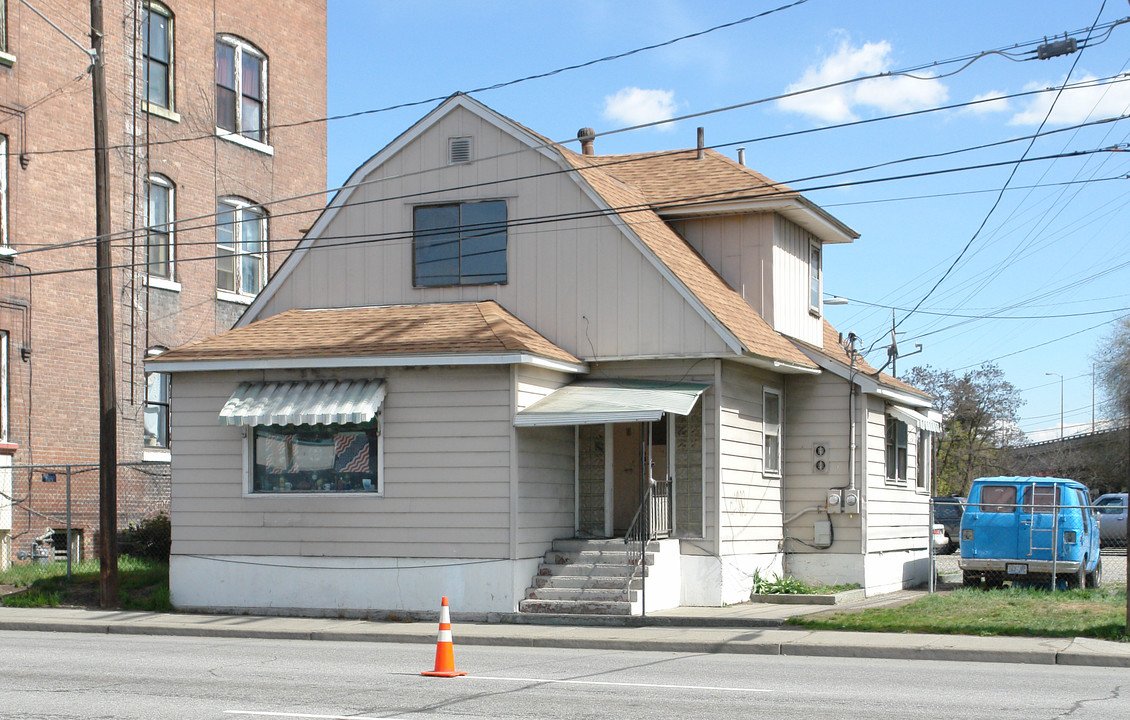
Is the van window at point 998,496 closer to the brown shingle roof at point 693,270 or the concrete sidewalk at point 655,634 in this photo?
the brown shingle roof at point 693,270

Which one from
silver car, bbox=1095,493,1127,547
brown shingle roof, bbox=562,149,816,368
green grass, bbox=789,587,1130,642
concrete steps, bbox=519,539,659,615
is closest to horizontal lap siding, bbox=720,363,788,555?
brown shingle roof, bbox=562,149,816,368

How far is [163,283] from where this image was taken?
26672 millimetres

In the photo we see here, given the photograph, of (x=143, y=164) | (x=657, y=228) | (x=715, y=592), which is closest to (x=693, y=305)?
(x=657, y=228)

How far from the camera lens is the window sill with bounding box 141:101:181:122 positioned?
2631cm

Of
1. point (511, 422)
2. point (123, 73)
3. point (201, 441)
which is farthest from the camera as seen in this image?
point (123, 73)

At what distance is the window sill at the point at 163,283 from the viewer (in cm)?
2622

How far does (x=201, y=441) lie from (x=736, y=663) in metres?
9.36

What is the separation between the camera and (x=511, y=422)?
17.7m

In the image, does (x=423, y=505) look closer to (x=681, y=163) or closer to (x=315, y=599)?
(x=315, y=599)

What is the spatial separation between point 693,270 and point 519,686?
10.3 m

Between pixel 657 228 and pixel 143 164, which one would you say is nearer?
pixel 657 228

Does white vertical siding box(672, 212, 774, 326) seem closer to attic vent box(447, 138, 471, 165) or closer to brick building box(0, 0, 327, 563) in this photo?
attic vent box(447, 138, 471, 165)

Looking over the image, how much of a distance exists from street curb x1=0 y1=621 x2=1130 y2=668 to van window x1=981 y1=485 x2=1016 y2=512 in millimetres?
6956

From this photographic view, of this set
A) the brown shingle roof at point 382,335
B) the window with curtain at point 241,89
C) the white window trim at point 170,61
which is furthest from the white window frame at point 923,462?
the white window trim at point 170,61
